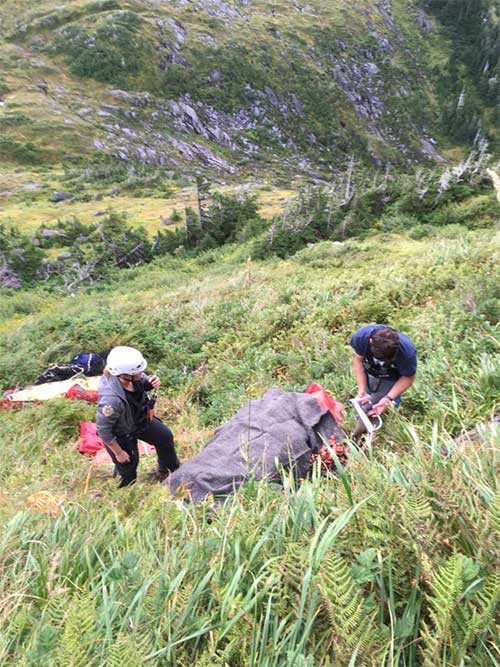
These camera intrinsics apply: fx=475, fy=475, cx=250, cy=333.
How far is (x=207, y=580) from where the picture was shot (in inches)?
69.4

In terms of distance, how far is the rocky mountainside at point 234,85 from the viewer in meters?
75.4

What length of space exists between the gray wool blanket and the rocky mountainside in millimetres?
69736

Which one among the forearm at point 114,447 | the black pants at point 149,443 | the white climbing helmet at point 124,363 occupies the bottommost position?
the black pants at point 149,443

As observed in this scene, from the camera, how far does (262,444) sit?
4.01 m

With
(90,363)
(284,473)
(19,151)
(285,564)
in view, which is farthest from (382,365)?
(19,151)

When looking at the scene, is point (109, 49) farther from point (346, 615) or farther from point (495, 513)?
point (346, 615)

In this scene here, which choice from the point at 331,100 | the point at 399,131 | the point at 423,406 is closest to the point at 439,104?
the point at 399,131

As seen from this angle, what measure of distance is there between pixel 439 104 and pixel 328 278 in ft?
397

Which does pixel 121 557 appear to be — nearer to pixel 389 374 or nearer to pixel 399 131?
pixel 389 374

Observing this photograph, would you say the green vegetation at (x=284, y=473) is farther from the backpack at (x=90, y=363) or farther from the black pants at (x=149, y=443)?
the backpack at (x=90, y=363)

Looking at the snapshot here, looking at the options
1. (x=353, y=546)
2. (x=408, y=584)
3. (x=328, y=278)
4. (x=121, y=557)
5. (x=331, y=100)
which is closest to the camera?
(x=408, y=584)

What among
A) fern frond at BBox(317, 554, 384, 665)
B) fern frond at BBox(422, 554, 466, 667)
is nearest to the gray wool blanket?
fern frond at BBox(317, 554, 384, 665)

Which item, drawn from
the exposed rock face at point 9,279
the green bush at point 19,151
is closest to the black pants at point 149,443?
the exposed rock face at point 9,279

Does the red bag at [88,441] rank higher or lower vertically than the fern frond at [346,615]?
lower
